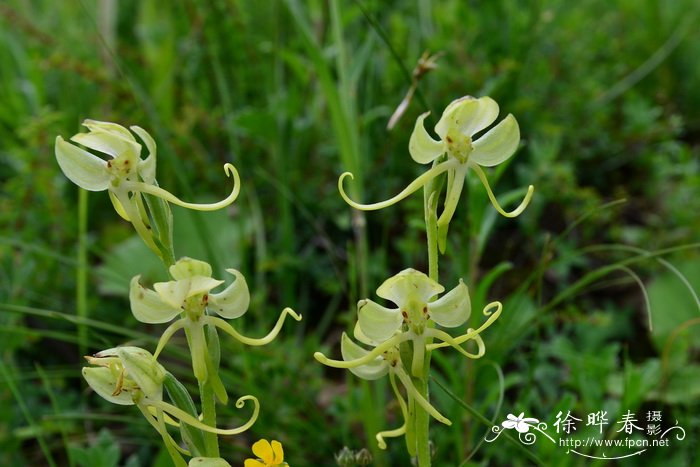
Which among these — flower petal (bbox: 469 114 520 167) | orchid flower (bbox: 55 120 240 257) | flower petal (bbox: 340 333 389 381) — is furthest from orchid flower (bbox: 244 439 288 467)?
flower petal (bbox: 469 114 520 167)

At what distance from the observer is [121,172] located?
0.71 metres

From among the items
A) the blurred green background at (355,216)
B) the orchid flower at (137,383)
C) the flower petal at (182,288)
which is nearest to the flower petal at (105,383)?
the orchid flower at (137,383)

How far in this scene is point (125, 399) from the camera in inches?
27.3

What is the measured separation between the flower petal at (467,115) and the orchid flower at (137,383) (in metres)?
0.32

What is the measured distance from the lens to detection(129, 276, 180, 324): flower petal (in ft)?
2.13

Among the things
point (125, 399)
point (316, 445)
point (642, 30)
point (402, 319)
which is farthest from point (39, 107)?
point (642, 30)

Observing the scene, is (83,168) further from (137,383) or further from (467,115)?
(467,115)

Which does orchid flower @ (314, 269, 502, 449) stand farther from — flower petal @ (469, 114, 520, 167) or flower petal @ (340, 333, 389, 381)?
flower petal @ (469, 114, 520, 167)

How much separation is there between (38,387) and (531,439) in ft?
3.16

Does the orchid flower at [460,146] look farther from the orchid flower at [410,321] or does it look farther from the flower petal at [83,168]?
the flower petal at [83,168]

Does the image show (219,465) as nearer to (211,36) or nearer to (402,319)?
(402,319)

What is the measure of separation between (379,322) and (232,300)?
14cm

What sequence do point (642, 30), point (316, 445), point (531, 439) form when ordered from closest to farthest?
point (531, 439) < point (316, 445) < point (642, 30)

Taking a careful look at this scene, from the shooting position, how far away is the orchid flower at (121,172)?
2.30ft
